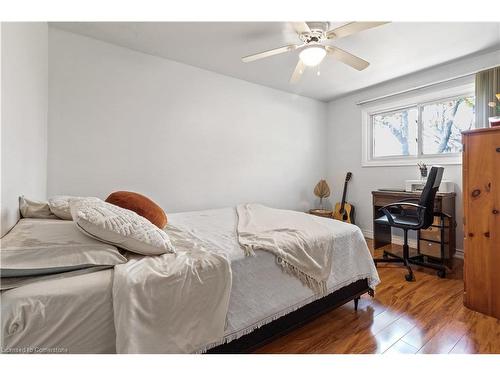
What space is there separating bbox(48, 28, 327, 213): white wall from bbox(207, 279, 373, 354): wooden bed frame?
75.3 inches

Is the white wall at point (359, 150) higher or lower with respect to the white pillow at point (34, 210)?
higher

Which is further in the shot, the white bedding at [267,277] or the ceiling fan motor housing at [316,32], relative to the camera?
the ceiling fan motor housing at [316,32]

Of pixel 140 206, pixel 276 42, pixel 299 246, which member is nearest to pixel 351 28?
pixel 276 42

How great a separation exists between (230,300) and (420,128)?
11.7ft

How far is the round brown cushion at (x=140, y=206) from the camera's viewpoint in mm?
1535

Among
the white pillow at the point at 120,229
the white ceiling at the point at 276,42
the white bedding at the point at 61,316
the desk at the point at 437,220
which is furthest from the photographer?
the desk at the point at 437,220

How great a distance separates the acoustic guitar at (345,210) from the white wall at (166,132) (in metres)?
0.63

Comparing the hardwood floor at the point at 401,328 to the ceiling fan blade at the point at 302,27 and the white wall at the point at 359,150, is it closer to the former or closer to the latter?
the white wall at the point at 359,150

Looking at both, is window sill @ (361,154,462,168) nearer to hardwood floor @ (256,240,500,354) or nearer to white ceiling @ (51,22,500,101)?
white ceiling @ (51,22,500,101)

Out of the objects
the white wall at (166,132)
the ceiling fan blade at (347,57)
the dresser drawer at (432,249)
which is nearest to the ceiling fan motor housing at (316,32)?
the ceiling fan blade at (347,57)

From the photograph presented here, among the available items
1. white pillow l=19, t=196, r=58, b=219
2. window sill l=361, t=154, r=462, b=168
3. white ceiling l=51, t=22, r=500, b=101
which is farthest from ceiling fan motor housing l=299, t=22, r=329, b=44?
window sill l=361, t=154, r=462, b=168

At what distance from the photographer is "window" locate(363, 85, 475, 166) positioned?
2887 mm
